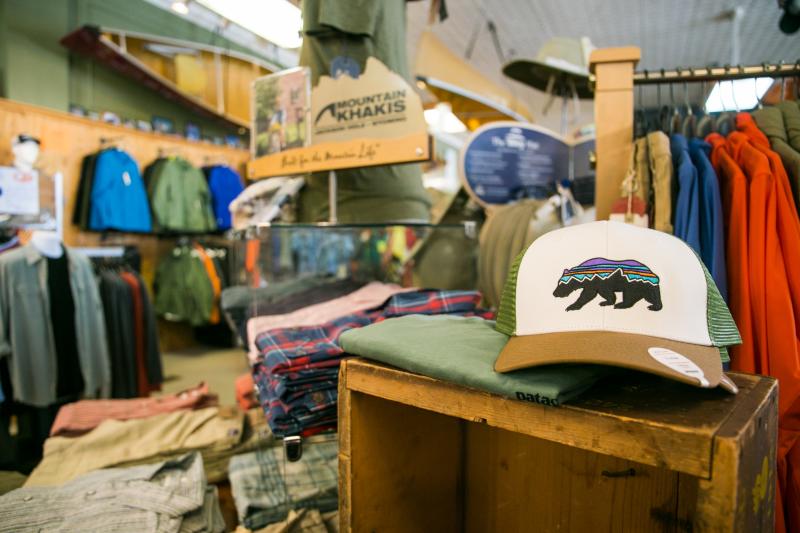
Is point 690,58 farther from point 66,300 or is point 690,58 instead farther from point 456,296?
point 66,300

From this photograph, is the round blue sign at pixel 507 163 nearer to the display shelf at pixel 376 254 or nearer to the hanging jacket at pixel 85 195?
the display shelf at pixel 376 254

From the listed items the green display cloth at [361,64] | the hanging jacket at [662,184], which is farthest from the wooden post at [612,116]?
the green display cloth at [361,64]

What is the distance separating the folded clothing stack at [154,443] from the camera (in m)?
1.38

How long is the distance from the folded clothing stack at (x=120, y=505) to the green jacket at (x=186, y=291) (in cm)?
332

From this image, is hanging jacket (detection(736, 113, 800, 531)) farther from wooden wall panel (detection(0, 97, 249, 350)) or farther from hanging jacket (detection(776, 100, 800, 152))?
wooden wall panel (detection(0, 97, 249, 350))

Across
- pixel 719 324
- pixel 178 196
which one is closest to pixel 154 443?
pixel 719 324

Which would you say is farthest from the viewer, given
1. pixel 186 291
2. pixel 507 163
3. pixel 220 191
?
pixel 220 191

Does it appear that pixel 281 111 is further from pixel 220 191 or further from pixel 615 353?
pixel 220 191

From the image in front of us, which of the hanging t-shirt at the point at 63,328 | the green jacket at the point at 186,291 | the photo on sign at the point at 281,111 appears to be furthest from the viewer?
the green jacket at the point at 186,291

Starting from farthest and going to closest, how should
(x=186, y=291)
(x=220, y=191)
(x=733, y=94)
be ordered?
(x=220, y=191) < (x=186, y=291) < (x=733, y=94)

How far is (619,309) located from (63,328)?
2.81 meters

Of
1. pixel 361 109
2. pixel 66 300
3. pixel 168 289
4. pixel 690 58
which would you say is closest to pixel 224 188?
A: pixel 168 289

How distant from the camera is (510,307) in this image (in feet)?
2.23

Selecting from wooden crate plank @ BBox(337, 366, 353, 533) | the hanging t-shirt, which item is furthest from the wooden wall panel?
wooden crate plank @ BBox(337, 366, 353, 533)
